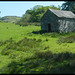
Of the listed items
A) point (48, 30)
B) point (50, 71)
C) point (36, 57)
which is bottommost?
point (48, 30)

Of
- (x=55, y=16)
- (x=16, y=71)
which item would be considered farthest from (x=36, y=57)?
(x=55, y=16)

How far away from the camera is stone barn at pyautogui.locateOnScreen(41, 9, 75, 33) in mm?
23719

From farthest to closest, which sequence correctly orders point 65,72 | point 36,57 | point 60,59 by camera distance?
point 36,57, point 60,59, point 65,72

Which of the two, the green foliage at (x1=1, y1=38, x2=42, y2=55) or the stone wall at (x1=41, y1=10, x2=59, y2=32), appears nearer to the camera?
the green foliage at (x1=1, y1=38, x2=42, y2=55)

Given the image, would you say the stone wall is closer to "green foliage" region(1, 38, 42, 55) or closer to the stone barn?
the stone barn

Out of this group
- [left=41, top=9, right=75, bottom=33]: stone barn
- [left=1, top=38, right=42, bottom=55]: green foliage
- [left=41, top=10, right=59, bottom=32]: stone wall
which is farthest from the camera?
[left=41, top=10, right=59, bottom=32]: stone wall

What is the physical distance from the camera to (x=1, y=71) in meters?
6.37

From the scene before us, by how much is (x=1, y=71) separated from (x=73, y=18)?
23.1 metres

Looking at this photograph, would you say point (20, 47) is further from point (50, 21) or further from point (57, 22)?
point (50, 21)

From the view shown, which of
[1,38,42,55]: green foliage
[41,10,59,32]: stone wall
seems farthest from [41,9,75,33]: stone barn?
[1,38,42,55]: green foliage

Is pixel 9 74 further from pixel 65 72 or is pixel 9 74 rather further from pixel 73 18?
pixel 73 18

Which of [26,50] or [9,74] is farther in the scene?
[26,50]

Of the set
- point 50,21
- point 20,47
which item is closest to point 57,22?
point 50,21

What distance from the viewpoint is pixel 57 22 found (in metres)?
23.6
